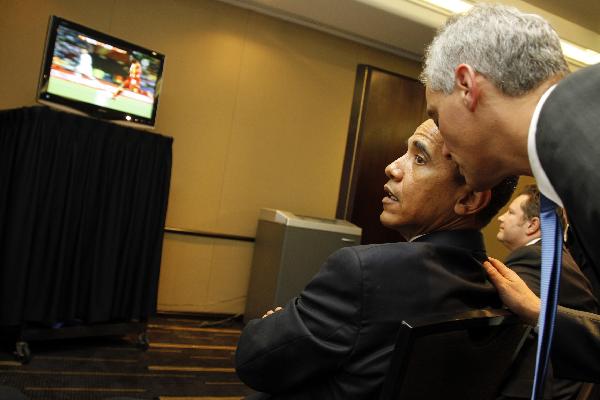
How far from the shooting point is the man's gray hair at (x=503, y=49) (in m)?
0.78

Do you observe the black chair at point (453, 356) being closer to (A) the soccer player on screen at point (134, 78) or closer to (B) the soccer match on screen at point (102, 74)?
(B) the soccer match on screen at point (102, 74)

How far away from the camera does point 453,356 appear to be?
825 millimetres

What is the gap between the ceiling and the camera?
4.34 m

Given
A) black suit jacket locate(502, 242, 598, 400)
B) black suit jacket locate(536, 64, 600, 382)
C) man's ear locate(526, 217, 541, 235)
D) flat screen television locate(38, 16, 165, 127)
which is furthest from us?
flat screen television locate(38, 16, 165, 127)

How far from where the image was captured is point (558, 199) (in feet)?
2.02

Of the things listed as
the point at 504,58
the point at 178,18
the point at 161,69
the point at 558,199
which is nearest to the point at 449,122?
the point at 504,58

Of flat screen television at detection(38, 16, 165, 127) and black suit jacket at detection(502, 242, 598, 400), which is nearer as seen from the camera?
black suit jacket at detection(502, 242, 598, 400)

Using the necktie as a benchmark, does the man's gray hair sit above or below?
above

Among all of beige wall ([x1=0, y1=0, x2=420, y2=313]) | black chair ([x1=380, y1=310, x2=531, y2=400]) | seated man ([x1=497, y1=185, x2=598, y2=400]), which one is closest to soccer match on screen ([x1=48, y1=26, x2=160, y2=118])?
beige wall ([x1=0, y1=0, x2=420, y2=313])

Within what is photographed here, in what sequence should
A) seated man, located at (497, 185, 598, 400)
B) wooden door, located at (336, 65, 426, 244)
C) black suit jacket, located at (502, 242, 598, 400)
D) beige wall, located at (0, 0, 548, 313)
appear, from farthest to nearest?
wooden door, located at (336, 65, 426, 244), beige wall, located at (0, 0, 548, 313), black suit jacket, located at (502, 242, 598, 400), seated man, located at (497, 185, 598, 400)

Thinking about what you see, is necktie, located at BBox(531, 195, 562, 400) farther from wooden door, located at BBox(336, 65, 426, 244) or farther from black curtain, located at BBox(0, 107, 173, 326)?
wooden door, located at BBox(336, 65, 426, 244)

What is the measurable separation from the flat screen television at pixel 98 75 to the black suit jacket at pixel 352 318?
9.16ft

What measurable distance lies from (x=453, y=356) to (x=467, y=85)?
1.36 ft

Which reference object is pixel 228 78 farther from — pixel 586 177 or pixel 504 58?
pixel 586 177
